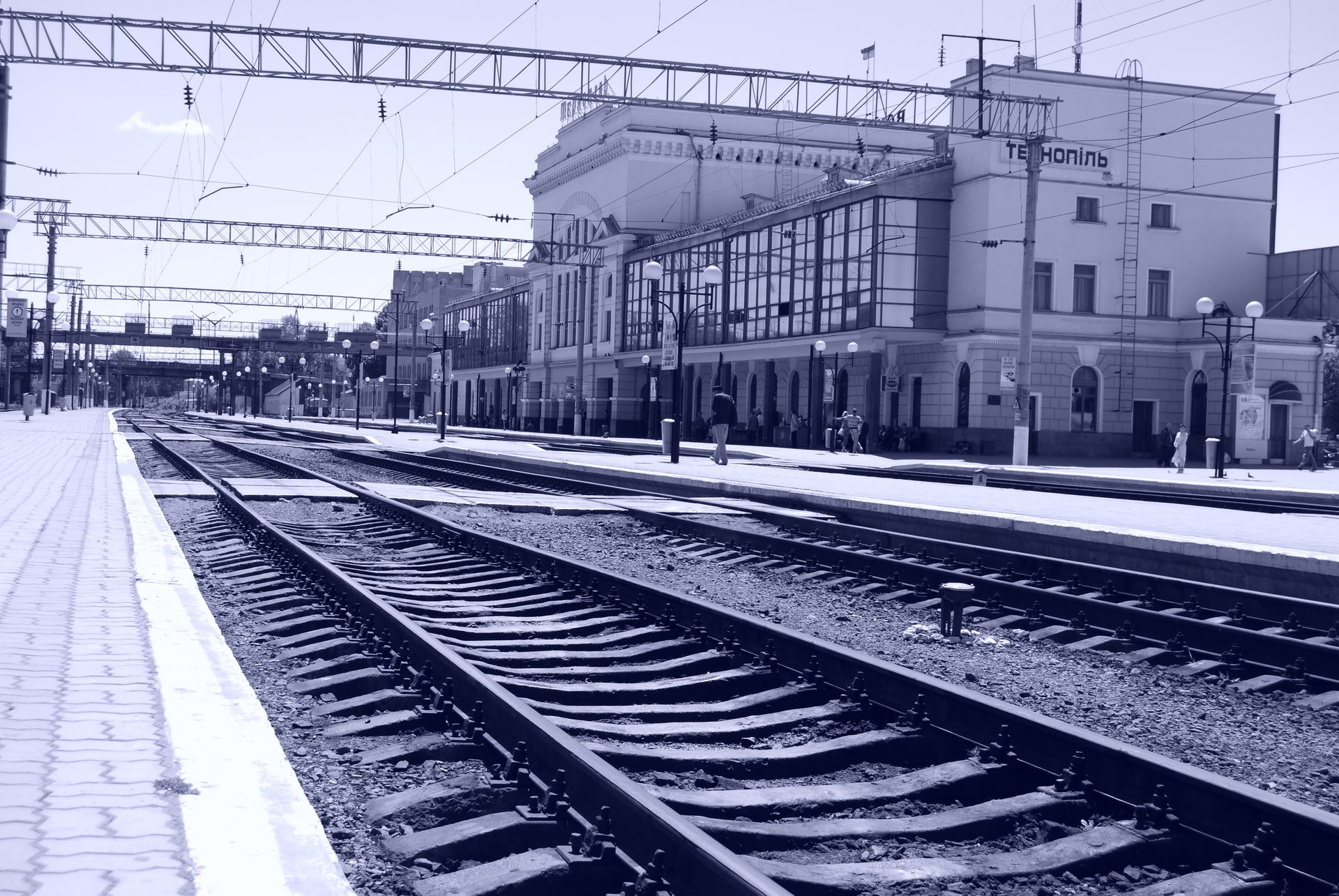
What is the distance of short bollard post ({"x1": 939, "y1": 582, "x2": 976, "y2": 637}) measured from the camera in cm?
900

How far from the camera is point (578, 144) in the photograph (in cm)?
7856

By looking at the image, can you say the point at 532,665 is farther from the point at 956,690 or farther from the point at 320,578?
the point at 320,578

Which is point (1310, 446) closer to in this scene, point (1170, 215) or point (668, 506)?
point (1170, 215)

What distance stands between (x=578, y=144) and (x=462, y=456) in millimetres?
45437

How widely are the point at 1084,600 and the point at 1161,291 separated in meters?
41.5

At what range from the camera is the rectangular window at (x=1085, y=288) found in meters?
46.8

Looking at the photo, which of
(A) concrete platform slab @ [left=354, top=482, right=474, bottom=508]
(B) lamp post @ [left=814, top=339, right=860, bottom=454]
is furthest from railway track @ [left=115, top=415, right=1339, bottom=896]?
(B) lamp post @ [left=814, top=339, right=860, bottom=454]

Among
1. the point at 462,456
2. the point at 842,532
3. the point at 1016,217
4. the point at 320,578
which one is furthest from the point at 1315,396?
the point at 320,578

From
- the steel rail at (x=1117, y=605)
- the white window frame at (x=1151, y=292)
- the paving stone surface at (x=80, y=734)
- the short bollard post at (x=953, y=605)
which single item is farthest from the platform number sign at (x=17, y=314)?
the short bollard post at (x=953, y=605)

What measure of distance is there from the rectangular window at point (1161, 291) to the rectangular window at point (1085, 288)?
8.63 feet

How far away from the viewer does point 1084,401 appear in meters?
46.6

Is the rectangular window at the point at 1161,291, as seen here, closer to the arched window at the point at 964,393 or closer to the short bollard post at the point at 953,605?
the arched window at the point at 964,393

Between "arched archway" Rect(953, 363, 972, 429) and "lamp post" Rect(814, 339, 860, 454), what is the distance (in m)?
3.71

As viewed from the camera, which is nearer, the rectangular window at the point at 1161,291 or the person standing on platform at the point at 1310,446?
the person standing on platform at the point at 1310,446
